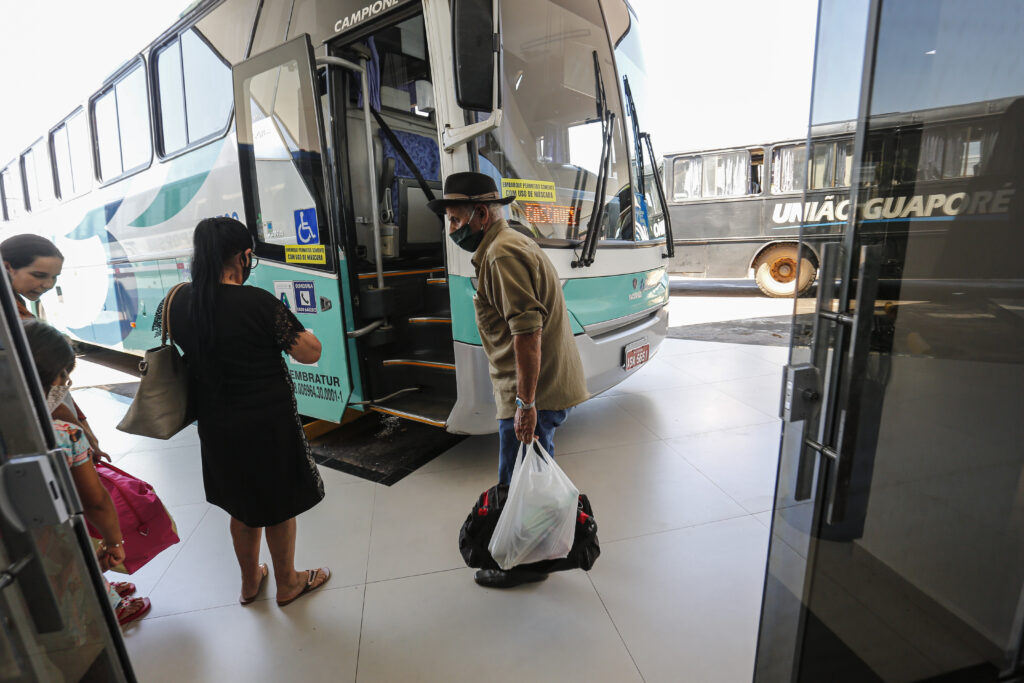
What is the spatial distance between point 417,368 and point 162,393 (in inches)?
71.8

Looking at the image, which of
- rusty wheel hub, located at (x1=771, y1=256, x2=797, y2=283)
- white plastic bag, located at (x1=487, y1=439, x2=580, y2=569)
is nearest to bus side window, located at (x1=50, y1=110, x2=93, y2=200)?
white plastic bag, located at (x1=487, y1=439, x2=580, y2=569)

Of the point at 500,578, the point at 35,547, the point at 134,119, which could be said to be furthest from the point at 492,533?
the point at 134,119

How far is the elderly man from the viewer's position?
1.92 m

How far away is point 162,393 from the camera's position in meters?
1.81

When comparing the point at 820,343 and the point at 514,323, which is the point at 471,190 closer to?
the point at 514,323

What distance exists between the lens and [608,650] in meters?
1.86

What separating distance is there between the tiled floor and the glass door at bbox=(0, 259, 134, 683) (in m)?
1.14

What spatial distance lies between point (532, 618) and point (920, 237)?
182cm

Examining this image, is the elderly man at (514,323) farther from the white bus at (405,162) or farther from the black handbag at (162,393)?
the black handbag at (162,393)

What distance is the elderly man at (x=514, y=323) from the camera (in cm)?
192

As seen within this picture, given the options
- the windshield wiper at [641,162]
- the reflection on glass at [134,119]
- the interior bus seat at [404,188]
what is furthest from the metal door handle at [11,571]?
the reflection on glass at [134,119]

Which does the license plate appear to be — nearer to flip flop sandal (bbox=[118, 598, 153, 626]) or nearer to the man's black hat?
the man's black hat

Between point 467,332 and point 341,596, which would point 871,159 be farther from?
point 341,596

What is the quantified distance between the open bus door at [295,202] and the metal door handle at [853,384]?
279 centimetres
